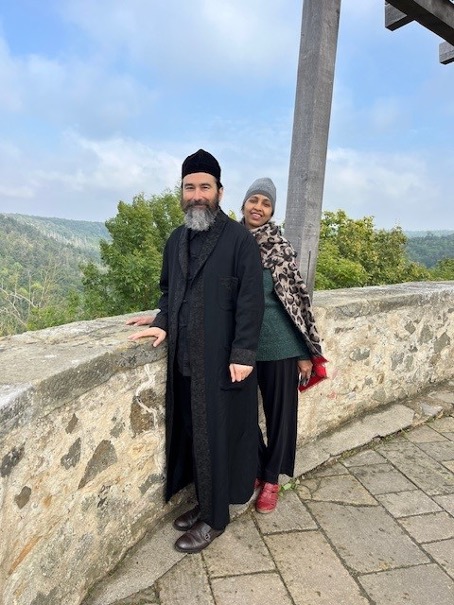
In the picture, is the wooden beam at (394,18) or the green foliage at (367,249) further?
the green foliage at (367,249)


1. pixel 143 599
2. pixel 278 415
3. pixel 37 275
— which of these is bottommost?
pixel 37 275

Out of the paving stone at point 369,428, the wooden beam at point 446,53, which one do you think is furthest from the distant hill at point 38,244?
the paving stone at point 369,428

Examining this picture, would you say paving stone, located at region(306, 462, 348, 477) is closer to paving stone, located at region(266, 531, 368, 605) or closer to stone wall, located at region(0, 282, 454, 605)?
paving stone, located at region(266, 531, 368, 605)

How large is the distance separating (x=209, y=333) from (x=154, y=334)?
0.79 ft

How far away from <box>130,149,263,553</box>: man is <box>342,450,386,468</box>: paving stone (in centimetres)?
109

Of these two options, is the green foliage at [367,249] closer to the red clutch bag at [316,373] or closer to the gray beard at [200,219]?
the red clutch bag at [316,373]

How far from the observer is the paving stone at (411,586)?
67.7 inches

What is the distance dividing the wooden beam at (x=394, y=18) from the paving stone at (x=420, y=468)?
2790 mm

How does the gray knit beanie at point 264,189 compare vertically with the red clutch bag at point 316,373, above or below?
above

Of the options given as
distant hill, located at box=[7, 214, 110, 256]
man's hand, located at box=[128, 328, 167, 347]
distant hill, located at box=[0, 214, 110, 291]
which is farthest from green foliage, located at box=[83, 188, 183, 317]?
distant hill, located at box=[7, 214, 110, 256]

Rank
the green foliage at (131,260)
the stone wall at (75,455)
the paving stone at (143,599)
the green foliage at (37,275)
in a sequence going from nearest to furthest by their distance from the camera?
the stone wall at (75,455)
the paving stone at (143,599)
the green foliage at (37,275)
the green foliage at (131,260)

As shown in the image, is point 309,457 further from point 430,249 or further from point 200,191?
point 430,249

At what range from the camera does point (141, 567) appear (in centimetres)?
183

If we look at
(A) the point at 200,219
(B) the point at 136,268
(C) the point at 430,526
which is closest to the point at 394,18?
(A) the point at 200,219
